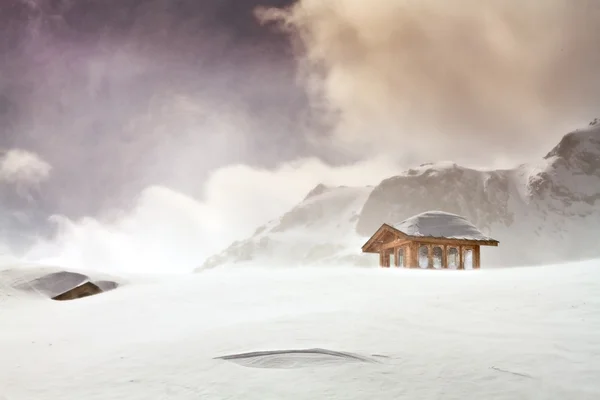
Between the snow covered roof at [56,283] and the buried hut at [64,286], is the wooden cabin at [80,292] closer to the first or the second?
the buried hut at [64,286]

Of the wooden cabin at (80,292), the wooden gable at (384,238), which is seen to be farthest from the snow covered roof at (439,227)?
the wooden cabin at (80,292)

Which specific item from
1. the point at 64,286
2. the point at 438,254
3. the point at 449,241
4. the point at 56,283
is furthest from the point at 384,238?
the point at 56,283

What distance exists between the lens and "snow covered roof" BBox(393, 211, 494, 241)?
1208 inches

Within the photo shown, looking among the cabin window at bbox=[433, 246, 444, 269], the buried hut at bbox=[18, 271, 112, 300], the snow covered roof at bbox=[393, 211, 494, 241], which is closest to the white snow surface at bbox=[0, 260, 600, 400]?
the buried hut at bbox=[18, 271, 112, 300]

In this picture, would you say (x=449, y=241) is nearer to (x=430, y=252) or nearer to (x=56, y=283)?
(x=430, y=252)

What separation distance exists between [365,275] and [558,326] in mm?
9016

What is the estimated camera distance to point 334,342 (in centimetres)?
817

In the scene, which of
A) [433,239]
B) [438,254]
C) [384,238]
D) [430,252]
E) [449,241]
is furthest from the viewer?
[438,254]

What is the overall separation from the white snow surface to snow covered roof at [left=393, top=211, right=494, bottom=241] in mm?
15894

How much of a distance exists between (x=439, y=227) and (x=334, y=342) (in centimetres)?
2503

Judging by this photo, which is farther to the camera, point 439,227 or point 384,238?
point 384,238

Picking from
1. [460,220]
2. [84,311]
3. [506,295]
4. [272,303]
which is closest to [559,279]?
[506,295]

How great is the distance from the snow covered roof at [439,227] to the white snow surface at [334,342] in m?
15.9

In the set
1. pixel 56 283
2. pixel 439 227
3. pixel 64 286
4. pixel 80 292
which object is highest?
pixel 439 227
